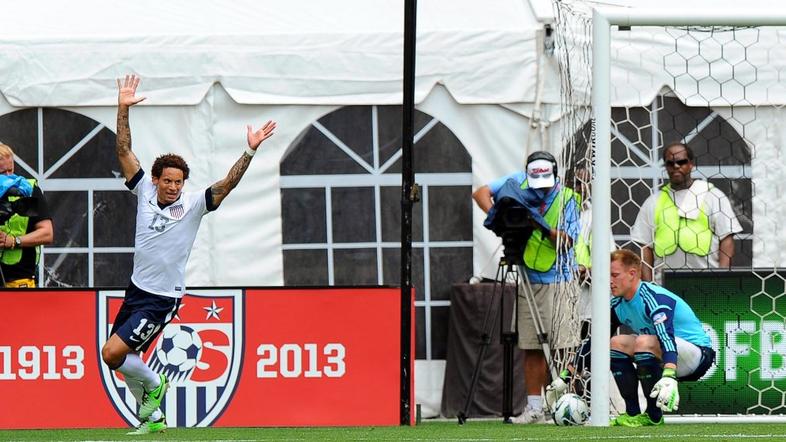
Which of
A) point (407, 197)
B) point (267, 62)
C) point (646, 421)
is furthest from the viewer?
point (267, 62)

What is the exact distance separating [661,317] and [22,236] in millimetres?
4253

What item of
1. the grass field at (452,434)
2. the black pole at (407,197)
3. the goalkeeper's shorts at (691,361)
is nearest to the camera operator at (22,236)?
the grass field at (452,434)

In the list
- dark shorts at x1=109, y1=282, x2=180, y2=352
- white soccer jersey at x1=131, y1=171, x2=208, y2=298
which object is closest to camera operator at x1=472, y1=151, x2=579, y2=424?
white soccer jersey at x1=131, y1=171, x2=208, y2=298

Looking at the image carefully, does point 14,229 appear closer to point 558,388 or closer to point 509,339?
point 509,339

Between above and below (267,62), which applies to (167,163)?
below

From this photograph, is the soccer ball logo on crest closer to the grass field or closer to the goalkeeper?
the grass field

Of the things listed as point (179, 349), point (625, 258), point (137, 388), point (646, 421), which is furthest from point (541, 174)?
point (137, 388)

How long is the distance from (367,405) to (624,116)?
10.3ft

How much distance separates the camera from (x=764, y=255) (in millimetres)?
11320

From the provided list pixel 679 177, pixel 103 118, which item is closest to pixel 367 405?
pixel 679 177

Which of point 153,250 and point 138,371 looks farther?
point 153,250

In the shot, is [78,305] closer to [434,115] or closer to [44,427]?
[44,427]

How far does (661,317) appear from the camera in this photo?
28.2ft

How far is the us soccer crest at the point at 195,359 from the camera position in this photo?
951cm
